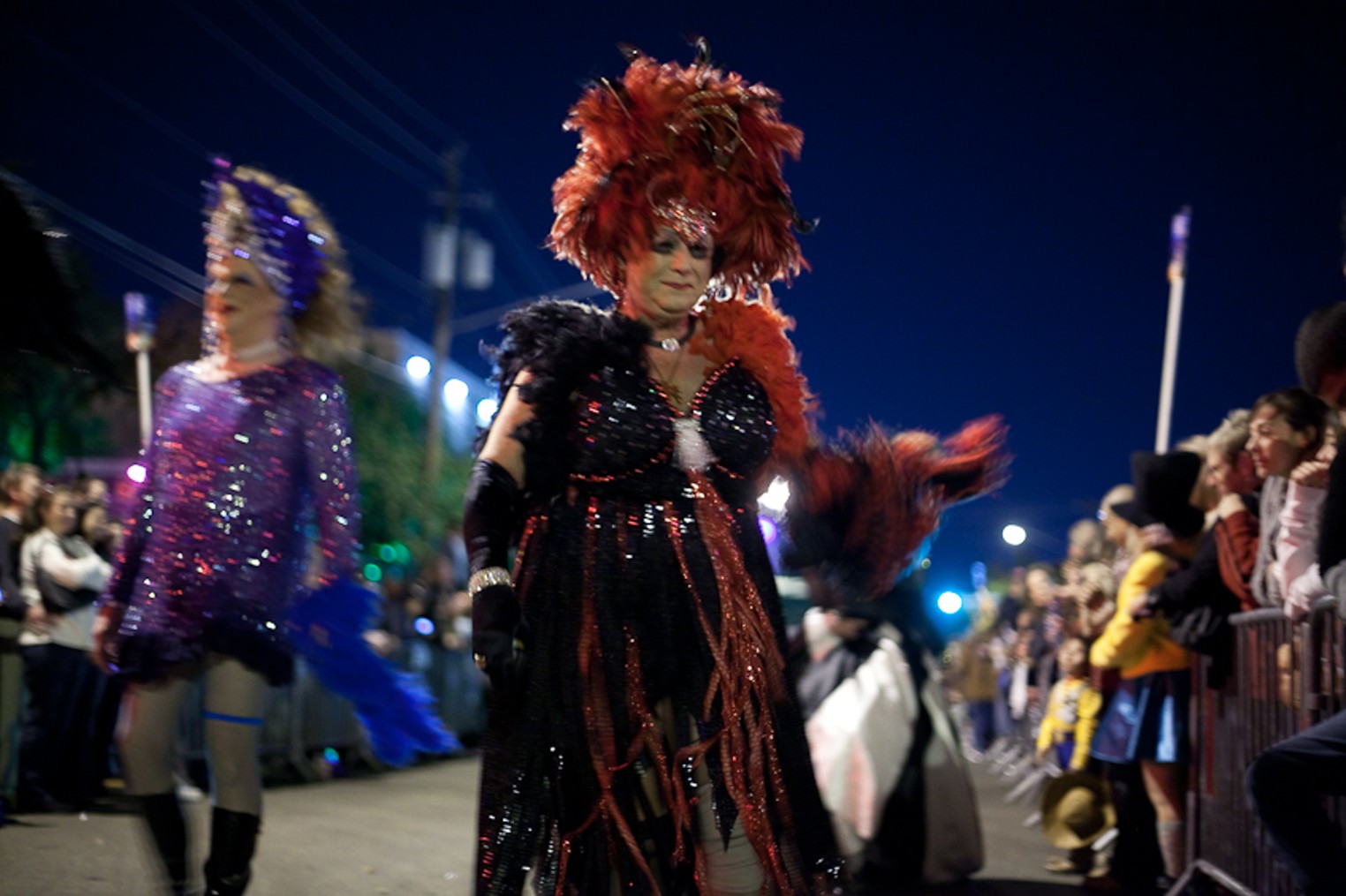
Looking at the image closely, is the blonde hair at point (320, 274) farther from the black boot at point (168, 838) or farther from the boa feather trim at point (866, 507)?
the boa feather trim at point (866, 507)

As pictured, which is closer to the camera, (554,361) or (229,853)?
(554,361)

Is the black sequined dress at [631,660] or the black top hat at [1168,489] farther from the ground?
the black top hat at [1168,489]

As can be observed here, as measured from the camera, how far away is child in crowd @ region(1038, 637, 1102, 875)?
7414mm

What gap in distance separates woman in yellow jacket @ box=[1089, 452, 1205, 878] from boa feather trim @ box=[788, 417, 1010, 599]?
279 centimetres

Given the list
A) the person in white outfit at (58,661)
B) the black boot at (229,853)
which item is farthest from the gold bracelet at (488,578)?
the person in white outfit at (58,661)

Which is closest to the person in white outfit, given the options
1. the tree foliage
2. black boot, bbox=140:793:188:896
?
black boot, bbox=140:793:188:896

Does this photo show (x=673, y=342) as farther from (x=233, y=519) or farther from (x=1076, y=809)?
(x=1076, y=809)

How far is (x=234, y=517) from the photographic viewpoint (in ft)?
12.2

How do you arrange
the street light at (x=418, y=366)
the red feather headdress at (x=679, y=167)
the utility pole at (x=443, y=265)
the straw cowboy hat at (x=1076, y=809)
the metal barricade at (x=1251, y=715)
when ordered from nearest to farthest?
the red feather headdress at (x=679, y=167) → the metal barricade at (x=1251, y=715) → the straw cowboy hat at (x=1076, y=809) → the utility pole at (x=443, y=265) → the street light at (x=418, y=366)

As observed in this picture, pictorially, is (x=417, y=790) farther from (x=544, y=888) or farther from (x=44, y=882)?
(x=544, y=888)

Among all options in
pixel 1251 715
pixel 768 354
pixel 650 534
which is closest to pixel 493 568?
pixel 650 534

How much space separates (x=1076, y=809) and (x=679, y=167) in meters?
4.85

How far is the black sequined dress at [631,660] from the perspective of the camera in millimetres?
2945

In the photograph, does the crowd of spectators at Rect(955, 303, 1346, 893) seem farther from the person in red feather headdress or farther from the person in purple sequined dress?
the person in purple sequined dress
